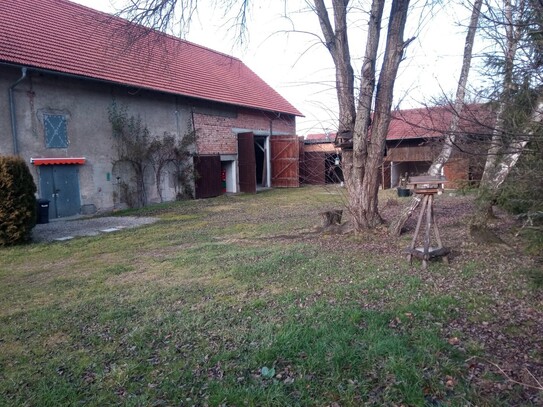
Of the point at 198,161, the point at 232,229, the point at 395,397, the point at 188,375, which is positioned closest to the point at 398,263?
the point at 395,397

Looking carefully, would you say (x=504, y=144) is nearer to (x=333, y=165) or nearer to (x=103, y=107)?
(x=333, y=165)

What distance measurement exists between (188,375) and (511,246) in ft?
19.8

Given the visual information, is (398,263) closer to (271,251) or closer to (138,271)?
(271,251)

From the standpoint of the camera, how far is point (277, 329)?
438 centimetres

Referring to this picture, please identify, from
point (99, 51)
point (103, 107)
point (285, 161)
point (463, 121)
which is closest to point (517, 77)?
point (463, 121)

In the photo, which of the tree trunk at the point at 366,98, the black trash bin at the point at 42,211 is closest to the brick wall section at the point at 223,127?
the black trash bin at the point at 42,211

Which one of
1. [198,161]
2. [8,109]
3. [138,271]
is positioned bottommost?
[138,271]

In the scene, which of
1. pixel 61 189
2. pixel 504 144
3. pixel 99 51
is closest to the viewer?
pixel 504 144

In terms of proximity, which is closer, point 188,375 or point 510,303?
point 188,375

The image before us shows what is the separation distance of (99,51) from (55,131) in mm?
4627

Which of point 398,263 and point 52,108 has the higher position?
point 52,108

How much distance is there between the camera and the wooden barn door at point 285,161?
2517 cm

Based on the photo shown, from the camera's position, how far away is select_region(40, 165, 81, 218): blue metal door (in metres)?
14.0

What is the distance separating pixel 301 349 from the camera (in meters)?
3.94
